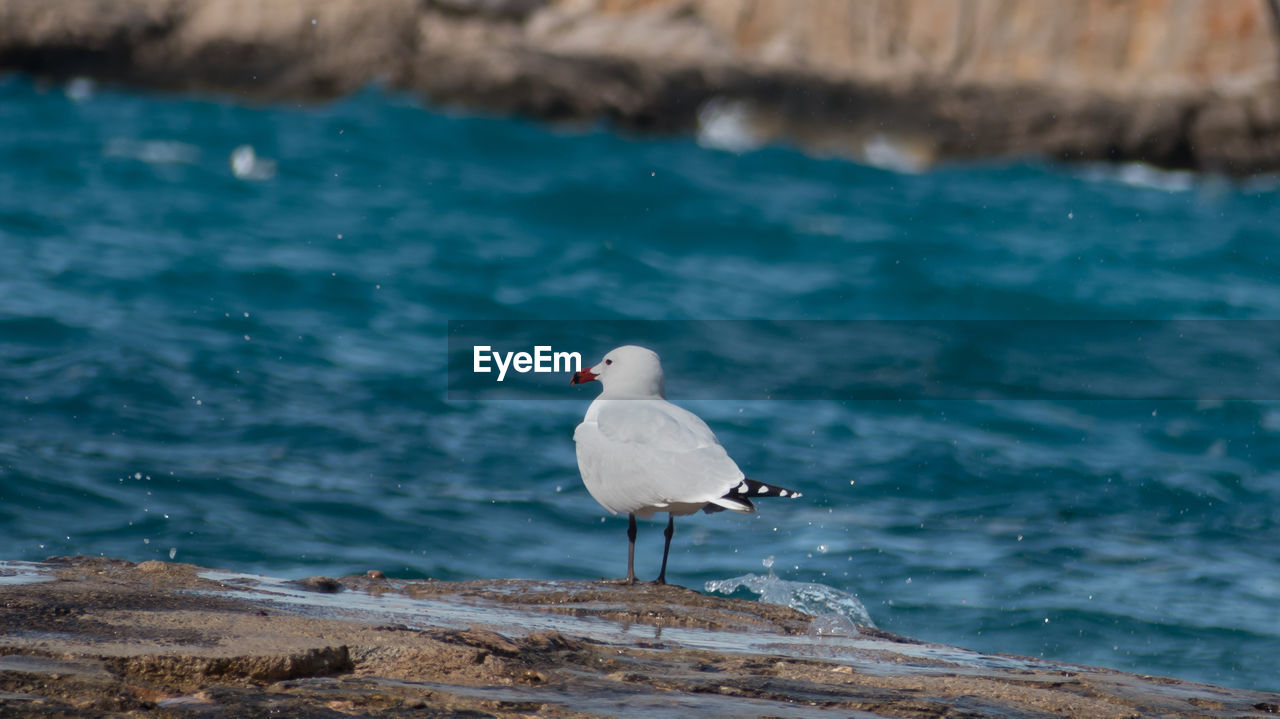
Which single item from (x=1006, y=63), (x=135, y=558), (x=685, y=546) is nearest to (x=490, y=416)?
(x=685, y=546)

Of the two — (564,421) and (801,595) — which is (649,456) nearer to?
(801,595)

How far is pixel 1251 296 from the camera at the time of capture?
687 inches

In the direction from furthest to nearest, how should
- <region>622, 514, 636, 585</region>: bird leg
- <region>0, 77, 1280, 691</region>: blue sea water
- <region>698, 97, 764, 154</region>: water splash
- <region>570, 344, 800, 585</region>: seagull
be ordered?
1. <region>698, 97, 764, 154</region>: water splash
2. <region>0, 77, 1280, 691</region>: blue sea water
3. <region>622, 514, 636, 585</region>: bird leg
4. <region>570, 344, 800, 585</region>: seagull

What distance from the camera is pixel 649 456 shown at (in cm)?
526

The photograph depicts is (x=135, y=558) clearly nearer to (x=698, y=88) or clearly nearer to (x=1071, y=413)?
(x=1071, y=413)

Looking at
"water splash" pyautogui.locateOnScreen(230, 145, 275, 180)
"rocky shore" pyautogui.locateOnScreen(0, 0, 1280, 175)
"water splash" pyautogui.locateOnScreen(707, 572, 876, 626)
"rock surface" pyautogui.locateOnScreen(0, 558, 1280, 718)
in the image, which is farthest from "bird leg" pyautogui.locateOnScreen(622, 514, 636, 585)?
"rocky shore" pyautogui.locateOnScreen(0, 0, 1280, 175)

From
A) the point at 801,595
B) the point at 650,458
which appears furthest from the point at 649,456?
the point at 801,595

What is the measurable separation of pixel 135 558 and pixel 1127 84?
125ft

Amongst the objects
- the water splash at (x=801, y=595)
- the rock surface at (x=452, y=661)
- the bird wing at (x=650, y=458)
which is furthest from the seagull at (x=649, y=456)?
the water splash at (x=801, y=595)

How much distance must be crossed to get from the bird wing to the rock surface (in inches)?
18.5

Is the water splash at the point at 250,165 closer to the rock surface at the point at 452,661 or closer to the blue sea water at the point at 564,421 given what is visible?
the blue sea water at the point at 564,421

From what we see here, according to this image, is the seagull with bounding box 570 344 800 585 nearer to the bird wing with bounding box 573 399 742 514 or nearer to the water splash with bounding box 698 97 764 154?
the bird wing with bounding box 573 399 742 514

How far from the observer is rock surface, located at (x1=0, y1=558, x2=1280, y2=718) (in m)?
3.03

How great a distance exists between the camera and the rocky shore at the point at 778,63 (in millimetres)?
36438
